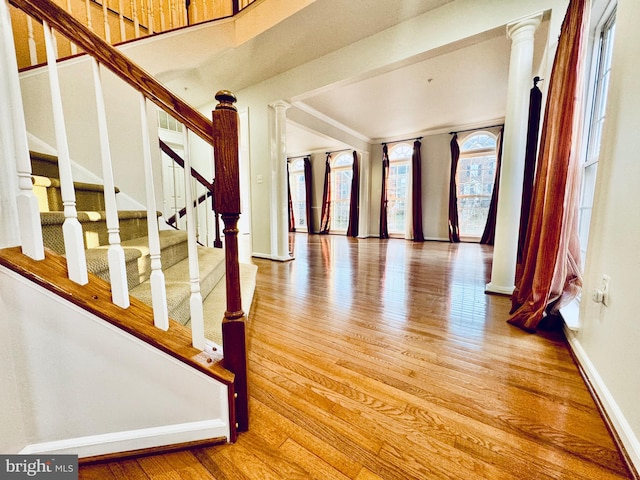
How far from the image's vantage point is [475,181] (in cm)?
591

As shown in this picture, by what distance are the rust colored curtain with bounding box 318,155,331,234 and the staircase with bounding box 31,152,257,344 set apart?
6.17 m

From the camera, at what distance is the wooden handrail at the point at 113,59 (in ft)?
2.21

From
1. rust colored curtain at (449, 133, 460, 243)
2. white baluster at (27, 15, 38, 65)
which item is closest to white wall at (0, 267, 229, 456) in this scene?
white baluster at (27, 15, 38, 65)

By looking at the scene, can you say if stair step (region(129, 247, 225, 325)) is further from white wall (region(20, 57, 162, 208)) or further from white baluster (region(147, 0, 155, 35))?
white baluster (region(147, 0, 155, 35))

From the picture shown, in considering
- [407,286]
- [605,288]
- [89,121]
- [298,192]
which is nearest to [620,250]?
[605,288]

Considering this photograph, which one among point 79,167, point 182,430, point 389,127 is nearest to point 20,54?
point 79,167

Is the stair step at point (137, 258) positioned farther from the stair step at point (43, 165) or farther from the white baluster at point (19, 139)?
the stair step at point (43, 165)

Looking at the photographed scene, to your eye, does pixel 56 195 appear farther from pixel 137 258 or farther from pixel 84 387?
pixel 84 387

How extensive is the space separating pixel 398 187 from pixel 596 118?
201 inches

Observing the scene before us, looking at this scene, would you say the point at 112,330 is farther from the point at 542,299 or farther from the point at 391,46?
the point at 391,46

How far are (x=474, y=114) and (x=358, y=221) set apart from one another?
356cm

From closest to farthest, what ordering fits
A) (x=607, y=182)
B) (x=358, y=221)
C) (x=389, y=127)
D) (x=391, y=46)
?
(x=607, y=182) < (x=391, y=46) < (x=389, y=127) < (x=358, y=221)

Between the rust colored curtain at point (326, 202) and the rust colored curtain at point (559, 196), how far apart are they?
20.5ft

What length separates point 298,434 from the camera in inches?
36.1
